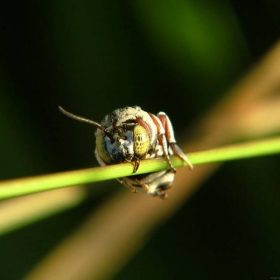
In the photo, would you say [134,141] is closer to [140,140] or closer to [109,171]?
[140,140]

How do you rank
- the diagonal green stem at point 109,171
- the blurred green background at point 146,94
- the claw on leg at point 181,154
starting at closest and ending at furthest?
the diagonal green stem at point 109,171
the claw on leg at point 181,154
the blurred green background at point 146,94

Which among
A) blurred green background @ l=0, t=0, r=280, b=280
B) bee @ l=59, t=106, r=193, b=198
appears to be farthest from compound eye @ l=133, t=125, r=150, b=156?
blurred green background @ l=0, t=0, r=280, b=280

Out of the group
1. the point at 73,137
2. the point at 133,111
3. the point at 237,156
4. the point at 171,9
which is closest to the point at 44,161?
the point at 73,137

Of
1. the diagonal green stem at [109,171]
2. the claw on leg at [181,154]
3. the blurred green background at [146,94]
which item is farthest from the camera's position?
the blurred green background at [146,94]

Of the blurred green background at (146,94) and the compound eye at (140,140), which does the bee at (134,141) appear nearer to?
the compound eye at (140,140)

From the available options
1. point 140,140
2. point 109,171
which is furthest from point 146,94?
point 109,171

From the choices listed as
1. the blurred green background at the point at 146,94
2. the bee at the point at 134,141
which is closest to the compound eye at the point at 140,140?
the bee at the point at 134,141
